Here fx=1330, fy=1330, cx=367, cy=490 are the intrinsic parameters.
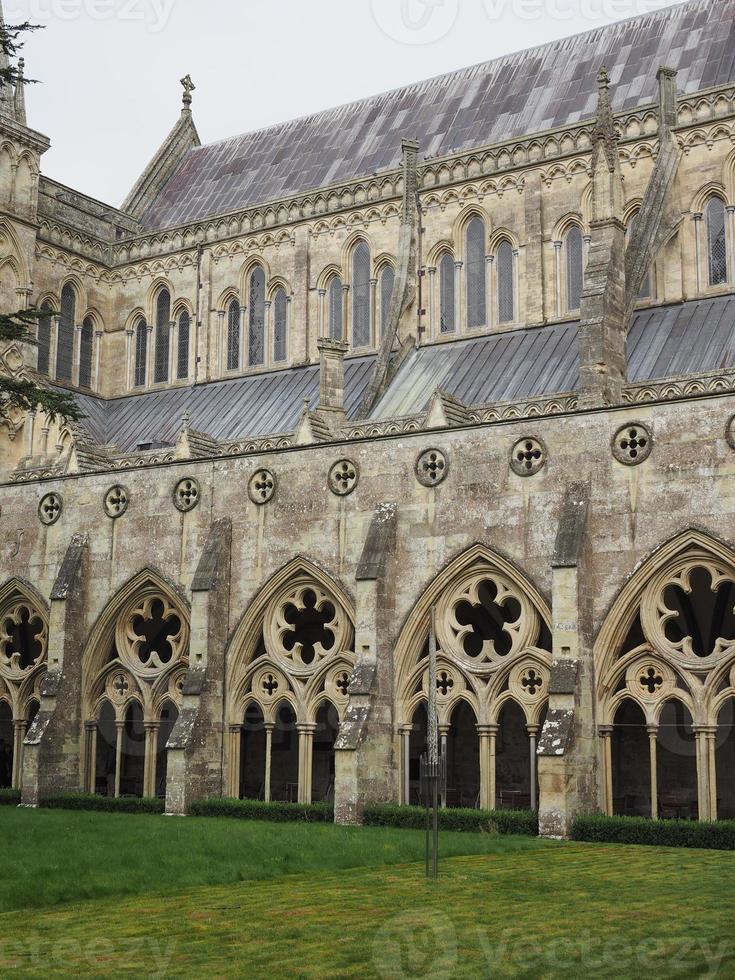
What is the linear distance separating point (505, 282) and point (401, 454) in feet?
39.5

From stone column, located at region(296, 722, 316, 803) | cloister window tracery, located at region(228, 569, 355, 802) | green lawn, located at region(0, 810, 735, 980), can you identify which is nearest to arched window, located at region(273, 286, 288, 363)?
cloister window tracery, located at region(228, 569, 355, 802)

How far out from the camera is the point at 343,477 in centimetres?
2572

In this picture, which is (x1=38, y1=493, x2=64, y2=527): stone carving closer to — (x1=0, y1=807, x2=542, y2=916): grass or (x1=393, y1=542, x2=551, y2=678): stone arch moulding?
(x1=0, y1=807, x2=542, y2=916): grass

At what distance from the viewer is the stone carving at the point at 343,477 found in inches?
1005

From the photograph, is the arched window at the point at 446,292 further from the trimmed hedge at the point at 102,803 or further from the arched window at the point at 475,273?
the trimmed hedge at the point at 102,803

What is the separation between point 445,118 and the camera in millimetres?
39500

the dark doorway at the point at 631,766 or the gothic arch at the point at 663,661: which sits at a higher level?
the gothic arch at the point at 663,661

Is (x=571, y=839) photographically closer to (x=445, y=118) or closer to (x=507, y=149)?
(x=507, y=149)

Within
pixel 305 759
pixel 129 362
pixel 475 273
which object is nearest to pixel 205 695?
pixel 305 759

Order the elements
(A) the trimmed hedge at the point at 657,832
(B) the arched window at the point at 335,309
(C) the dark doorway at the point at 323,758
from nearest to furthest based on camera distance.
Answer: (A) the trimmed hedge at the point at 657,832 → (C) the dark doorway at the point at 323,758 → (B) the arched window at the point at 335,309

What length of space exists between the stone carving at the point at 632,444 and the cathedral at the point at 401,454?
39 millimetres

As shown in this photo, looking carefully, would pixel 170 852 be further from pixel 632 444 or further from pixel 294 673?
pixel 632 444

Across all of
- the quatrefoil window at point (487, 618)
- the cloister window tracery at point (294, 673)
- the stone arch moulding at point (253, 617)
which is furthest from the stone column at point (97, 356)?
the quatrefoil window at point (487, 618)

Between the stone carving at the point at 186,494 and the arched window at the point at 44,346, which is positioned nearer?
the stone carving at the point at 186,494
